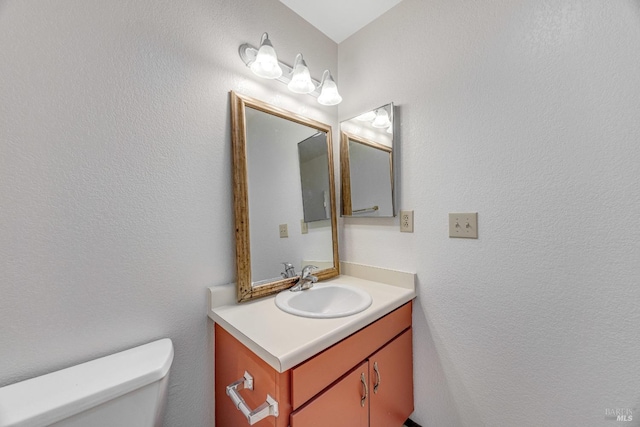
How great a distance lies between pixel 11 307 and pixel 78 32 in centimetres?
87

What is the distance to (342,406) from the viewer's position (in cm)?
87

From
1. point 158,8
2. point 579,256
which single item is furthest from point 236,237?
point 579,256

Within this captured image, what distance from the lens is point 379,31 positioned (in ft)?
4.63

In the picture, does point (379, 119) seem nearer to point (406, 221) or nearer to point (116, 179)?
point (406, 221)

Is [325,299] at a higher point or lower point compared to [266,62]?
lower

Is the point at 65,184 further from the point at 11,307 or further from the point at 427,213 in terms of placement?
the point at 427,213

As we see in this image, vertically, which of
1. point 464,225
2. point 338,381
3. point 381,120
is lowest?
point 338,381

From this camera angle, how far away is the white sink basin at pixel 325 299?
117cm

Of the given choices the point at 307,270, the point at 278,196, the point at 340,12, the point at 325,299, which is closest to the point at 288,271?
the point at 307,270

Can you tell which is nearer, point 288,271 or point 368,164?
point 288,271

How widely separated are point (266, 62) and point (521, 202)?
4.02 ft

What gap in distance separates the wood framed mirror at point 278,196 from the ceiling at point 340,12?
1.98 feet

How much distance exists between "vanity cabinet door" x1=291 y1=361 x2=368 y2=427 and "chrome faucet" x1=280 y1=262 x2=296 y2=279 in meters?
0.54

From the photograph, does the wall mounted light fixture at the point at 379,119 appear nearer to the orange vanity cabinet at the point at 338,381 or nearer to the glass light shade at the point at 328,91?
the glass light shade at the point at 328,91
